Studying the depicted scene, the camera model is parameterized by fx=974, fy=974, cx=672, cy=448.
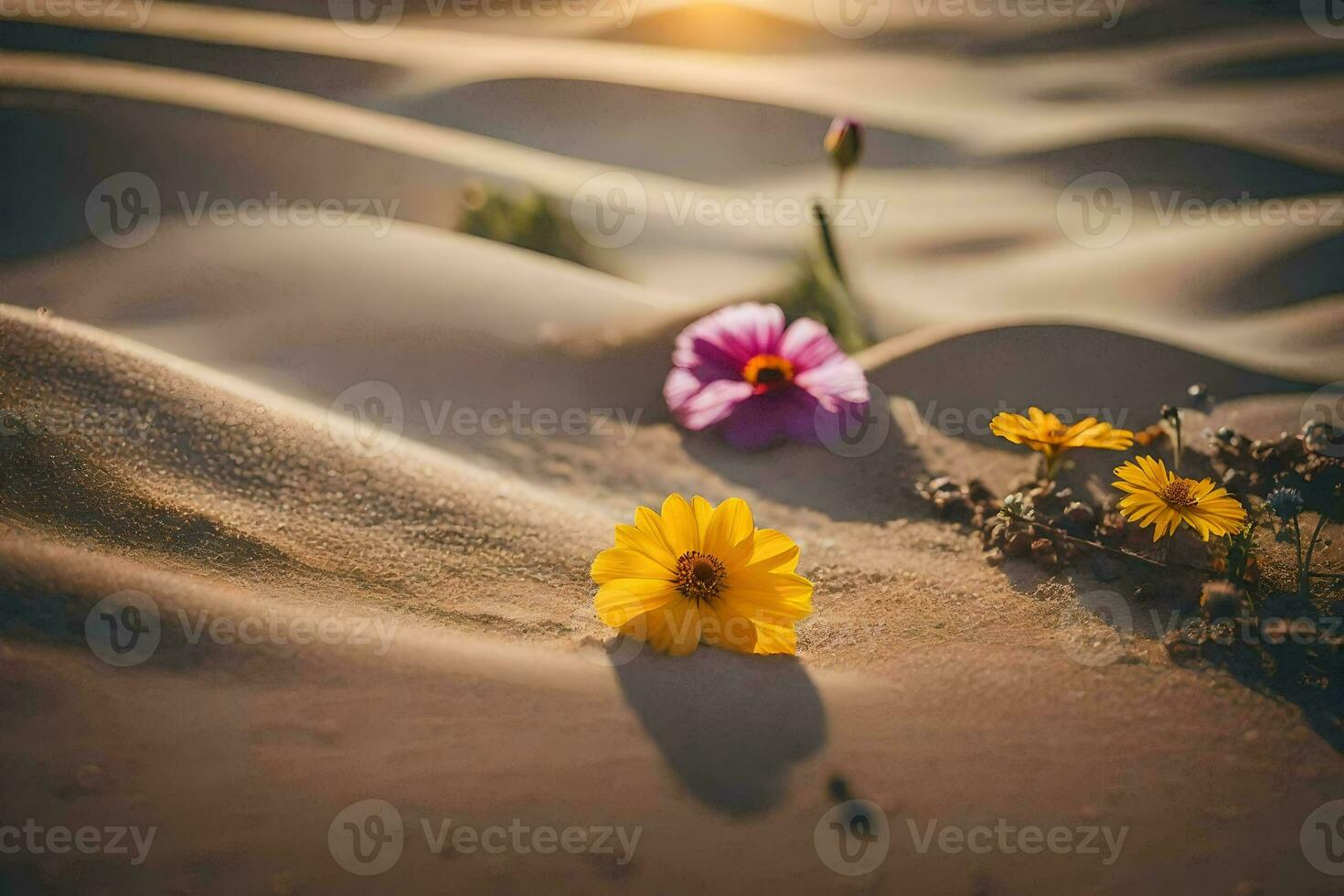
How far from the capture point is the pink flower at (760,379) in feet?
7.14

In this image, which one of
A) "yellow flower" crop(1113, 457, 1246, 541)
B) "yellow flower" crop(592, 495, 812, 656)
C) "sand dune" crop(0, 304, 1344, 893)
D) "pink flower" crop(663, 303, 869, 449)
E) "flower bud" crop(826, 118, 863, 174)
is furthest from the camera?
"flower bud" crop(826, 118, 863, 174)

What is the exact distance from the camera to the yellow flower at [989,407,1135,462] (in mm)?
1776

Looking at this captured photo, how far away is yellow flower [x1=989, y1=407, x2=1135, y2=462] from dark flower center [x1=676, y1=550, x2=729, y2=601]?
0.64 metres

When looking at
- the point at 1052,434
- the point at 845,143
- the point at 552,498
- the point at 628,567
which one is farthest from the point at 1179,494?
the point at 845,143

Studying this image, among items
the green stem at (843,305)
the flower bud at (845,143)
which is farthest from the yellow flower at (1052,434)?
the flower bud at (845,143)

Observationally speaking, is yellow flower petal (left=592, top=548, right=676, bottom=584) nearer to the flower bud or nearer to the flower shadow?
the flower shadow

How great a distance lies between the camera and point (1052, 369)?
2.31 metres

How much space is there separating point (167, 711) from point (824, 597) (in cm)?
102

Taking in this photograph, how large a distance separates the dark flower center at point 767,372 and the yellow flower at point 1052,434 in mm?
555

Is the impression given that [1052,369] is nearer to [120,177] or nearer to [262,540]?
[262,540]

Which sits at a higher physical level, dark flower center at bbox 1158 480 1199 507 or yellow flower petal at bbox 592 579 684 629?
dark flower center at bbox 1158 480 1199 507

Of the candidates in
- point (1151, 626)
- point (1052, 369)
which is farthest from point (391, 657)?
point (1052, 369)

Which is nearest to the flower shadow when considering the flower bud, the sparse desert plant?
the flower bud

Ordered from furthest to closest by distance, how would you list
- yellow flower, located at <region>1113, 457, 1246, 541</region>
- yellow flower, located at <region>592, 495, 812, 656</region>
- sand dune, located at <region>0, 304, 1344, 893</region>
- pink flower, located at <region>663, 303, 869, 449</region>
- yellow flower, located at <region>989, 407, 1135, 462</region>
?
pink flower, located at <region>663, 303, 869, 449</region>, yellow flower, located at <region>989, 407, 1135, 462</region>, yellow flower, located at <region>1113, 457, 1246, 541</region>, yellow flower, located at <region>592, 495, 812, 656</region>, sand dune, located at <region>0, 304, 1344, 893</region>
